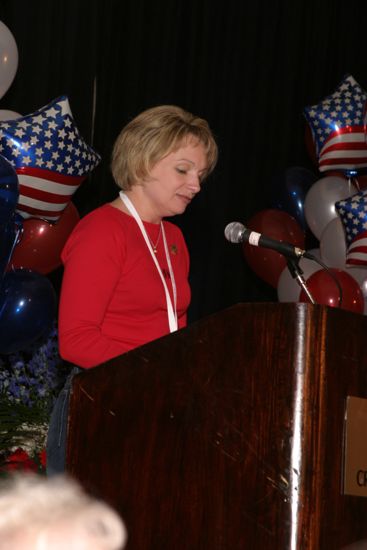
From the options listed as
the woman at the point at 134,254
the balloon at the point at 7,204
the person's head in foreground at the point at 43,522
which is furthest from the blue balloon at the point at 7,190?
the person's head in foreground at the point at 43,522

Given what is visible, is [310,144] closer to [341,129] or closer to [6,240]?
[341,129]

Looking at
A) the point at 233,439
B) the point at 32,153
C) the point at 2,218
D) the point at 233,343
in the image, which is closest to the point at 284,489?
the point at 233,439

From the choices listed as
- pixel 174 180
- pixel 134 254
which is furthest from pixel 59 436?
pixel 174 180

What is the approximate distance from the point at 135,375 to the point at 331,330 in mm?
383

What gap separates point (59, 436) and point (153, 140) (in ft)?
2.85

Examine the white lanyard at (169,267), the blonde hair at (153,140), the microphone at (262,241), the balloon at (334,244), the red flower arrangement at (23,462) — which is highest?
the blonde hair at (153,140)

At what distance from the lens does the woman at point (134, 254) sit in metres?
2.16

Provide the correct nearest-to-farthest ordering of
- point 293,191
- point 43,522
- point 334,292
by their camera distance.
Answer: point 43,522
point 334,292
point 293,191

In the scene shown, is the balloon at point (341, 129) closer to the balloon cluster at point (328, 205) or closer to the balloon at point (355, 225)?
the balloon cluster at point (328, 205)

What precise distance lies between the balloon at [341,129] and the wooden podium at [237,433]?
291cm

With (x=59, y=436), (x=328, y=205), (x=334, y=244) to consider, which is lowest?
(x=334, y=244)

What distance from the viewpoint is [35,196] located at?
3.32 metres

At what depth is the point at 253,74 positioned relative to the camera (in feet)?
17.2

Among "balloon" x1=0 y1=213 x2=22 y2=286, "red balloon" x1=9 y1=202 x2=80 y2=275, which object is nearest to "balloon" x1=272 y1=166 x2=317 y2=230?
"red balloon" x1=9 y1=202 x2=80 y2=275
